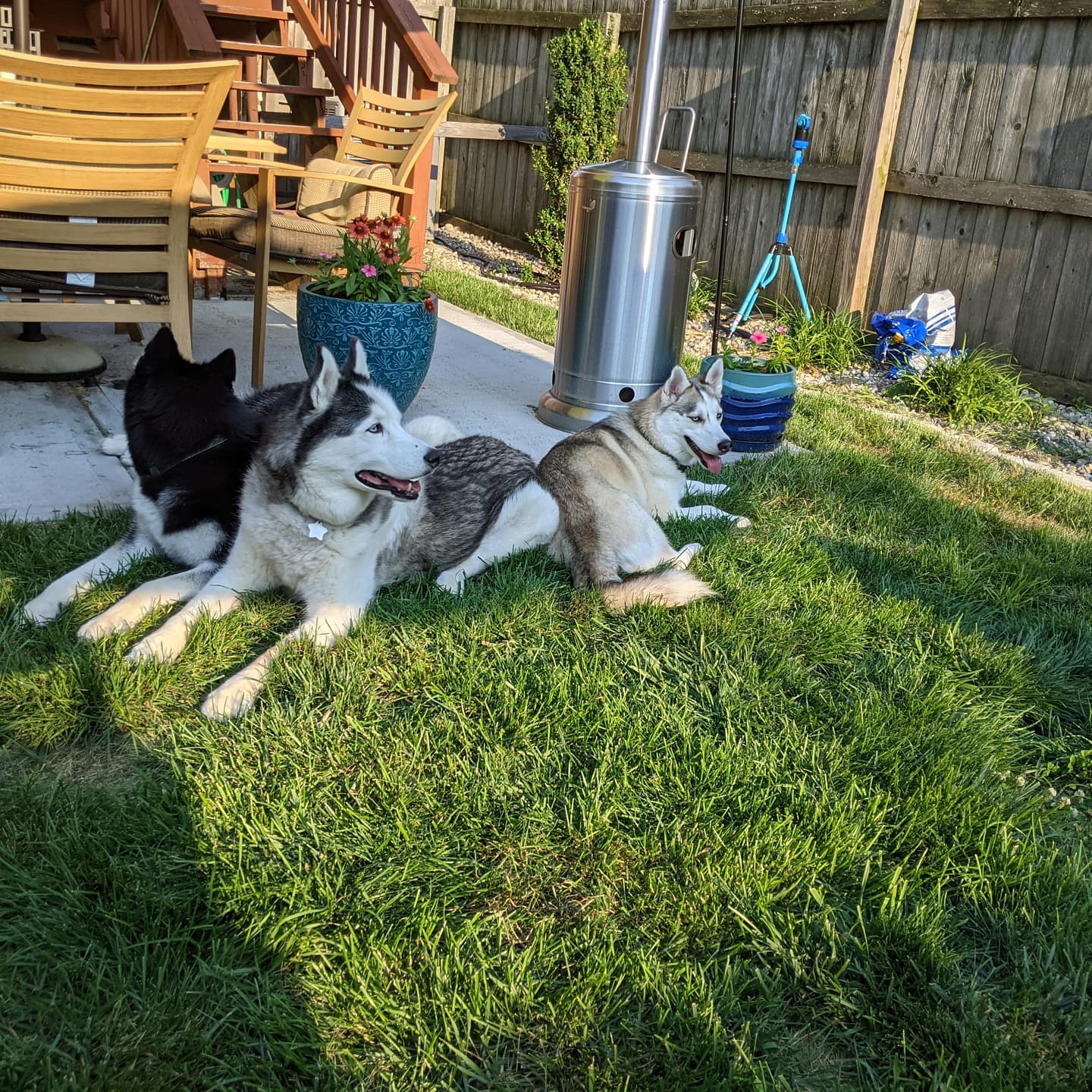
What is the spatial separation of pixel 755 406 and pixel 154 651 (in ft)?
11.7

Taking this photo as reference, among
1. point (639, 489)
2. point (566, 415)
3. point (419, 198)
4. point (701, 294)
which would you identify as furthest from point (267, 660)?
point (701, 294)

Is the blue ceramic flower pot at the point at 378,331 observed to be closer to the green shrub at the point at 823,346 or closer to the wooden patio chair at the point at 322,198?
the wooden patio chair at the point at 322,198

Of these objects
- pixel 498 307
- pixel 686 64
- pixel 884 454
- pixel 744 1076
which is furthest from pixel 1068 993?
pixel 686 64

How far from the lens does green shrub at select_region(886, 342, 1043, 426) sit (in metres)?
A: 6.53

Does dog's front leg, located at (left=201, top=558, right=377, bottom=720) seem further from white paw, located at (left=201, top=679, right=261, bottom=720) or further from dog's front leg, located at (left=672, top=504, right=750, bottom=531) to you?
dog's front leg, located at (left=672, top=504, right=750, bottom=531)

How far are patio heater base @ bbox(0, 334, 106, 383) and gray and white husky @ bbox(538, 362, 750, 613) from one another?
263 centimetres

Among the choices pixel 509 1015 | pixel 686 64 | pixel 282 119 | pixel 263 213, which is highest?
pixel 686 64

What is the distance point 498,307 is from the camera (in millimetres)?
8133

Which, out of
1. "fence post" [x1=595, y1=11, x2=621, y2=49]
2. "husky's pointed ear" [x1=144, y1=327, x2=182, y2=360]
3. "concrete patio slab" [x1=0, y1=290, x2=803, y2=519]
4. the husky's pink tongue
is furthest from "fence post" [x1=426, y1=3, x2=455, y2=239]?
"husky's pointed ear" [x1=144, y1=327, x2=182, y2=360]

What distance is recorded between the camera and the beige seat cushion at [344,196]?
620cm

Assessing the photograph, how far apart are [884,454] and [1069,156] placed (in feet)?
9.38

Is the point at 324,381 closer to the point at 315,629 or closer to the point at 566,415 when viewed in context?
the point at 315,629

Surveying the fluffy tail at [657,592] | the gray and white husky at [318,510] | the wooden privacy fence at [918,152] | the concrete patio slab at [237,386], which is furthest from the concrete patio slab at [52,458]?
the wooden privacy fence at [918,152]

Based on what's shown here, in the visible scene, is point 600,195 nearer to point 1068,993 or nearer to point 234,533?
point 234,533
